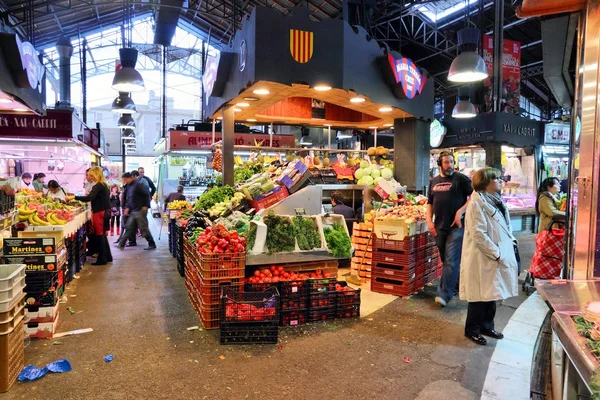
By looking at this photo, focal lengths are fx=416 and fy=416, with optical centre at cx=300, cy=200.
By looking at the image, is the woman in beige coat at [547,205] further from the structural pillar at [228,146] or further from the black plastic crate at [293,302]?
the structural pillar at [228,146]

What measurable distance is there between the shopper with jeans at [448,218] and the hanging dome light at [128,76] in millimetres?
5522

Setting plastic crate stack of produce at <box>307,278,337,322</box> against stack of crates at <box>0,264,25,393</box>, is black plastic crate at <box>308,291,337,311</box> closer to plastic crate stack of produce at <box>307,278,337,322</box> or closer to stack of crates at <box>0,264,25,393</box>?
plastic crate stack of produce at <box>307,278,337,322</box>

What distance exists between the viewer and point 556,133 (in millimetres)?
13773

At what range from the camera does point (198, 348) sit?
12.7 feet

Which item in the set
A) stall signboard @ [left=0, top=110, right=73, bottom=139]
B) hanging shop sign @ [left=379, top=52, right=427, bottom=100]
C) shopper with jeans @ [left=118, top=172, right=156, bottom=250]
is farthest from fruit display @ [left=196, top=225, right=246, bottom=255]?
stall signboard @ [left=0, top=110, right=73, bottom=139]

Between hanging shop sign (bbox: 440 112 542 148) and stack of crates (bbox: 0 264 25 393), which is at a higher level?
hanging shop sign (bbox: 440 112 542 148)

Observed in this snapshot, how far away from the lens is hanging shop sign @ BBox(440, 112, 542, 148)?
12.0m

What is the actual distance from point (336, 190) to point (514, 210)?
24.5ft

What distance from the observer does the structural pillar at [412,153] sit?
869 cm

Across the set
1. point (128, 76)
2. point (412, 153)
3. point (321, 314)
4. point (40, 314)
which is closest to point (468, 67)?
point (412, 153)

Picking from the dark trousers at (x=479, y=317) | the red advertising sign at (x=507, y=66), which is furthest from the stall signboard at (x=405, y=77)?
the dark trousers at (x=479, y=317)

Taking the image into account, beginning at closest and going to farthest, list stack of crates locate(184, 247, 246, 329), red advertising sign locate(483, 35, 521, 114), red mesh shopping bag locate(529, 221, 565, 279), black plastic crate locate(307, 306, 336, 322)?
stack of crates locate(184, 247, 246, 329), black plastic crate locate(307, 306, 336, 322), red mesh shopping bag locate(529, 221, 565, 279), red advertising sign locate(483, 35, 521, 114)

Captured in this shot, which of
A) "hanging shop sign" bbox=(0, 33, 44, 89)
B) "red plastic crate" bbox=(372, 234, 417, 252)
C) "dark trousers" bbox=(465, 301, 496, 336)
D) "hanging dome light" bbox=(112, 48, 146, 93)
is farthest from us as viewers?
"hanging dome light" bbox=(112, 48, 146, 93)

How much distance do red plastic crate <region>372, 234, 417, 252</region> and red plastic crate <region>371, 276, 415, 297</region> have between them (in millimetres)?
439
